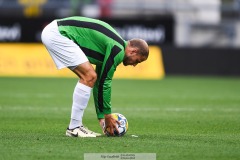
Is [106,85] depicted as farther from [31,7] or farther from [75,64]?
[31,7]

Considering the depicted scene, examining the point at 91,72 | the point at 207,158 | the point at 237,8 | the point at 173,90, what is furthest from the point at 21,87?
the point at 237,8

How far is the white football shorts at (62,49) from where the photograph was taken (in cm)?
987

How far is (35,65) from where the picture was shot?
1064 inches

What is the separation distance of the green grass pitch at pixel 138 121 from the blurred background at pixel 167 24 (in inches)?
162

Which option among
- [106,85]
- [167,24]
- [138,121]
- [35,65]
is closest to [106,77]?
[106,85]

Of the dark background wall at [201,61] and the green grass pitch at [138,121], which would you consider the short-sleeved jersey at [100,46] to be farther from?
the dark background wall at [201,61]

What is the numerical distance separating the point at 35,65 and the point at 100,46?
56.9ft

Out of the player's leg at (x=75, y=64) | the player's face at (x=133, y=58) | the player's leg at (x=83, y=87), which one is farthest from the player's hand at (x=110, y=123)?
the player's face at (x=133, y=58)

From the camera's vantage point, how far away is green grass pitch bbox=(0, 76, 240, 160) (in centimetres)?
861

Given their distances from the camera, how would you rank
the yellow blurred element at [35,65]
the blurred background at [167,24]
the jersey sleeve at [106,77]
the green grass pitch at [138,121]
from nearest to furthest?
the green grass pitch at [138,121] < the jersey sleeve at [106,77] < the yellow blurred element at [35,65] < the blurred background at [167,24]

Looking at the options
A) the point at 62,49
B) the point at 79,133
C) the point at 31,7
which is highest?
the point at 62,49

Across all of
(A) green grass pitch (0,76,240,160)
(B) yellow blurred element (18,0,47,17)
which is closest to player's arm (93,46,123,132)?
(A) green grass pitch (0,76,240,160)

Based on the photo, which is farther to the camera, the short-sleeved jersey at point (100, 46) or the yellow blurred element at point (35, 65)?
the yellow blurred element at point (35, 65)

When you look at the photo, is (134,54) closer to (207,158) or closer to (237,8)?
(207,158)
